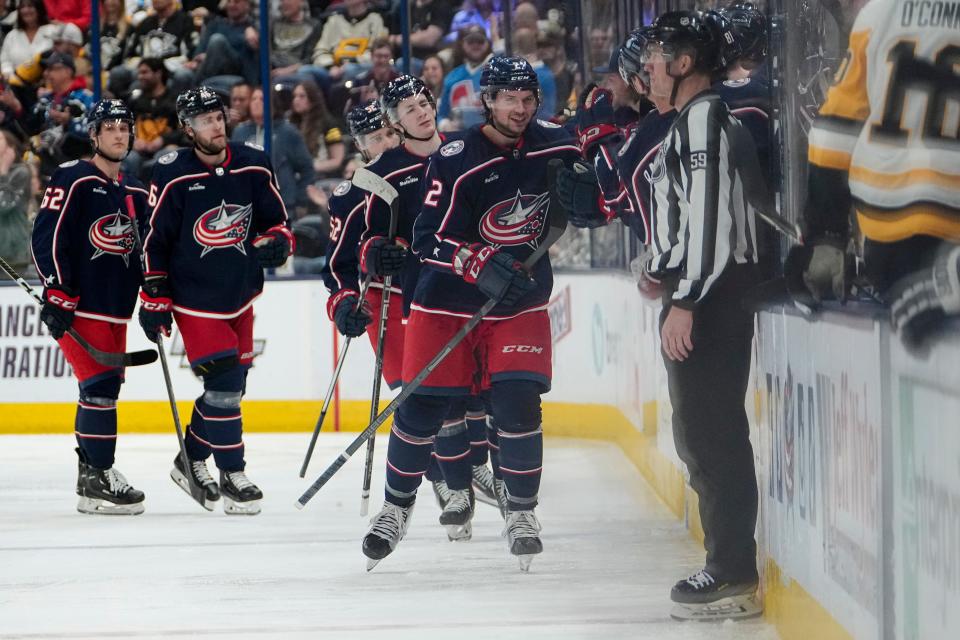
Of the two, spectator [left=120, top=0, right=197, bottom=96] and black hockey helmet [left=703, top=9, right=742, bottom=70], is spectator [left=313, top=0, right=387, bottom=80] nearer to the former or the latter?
spectator [left=120, top=0, right=197, bottom=96]

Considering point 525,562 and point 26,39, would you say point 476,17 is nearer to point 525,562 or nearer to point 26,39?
point 26,39

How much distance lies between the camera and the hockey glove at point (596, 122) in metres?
3.99

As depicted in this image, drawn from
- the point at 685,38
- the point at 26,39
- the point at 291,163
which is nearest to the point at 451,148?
the point at 685,38

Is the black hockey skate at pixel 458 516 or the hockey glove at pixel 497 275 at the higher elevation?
the hockey glove at pixel 497 275

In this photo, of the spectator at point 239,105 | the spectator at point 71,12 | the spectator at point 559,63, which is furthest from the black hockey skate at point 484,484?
the spectator at point 71,12

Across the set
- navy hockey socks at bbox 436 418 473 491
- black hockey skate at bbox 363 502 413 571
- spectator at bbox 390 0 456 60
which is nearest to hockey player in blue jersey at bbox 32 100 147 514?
navy hockey socks at bbox 436 418 473 491

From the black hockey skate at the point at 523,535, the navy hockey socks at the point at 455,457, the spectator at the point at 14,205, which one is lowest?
the spectator at the point at 14,205

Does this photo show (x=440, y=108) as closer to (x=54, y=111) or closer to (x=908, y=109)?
(x=54, y=111)

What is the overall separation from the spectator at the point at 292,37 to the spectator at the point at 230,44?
0.50 ft

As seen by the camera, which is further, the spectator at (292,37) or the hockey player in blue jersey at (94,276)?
the spectator at (292,37)

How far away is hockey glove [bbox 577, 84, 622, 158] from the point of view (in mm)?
3994

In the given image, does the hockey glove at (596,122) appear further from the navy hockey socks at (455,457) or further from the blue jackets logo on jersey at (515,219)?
the navy hockey socks at (455,457)

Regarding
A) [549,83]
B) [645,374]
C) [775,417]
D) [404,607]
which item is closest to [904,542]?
[775,417]

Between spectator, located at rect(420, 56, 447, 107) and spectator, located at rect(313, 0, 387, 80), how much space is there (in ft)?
1.86
